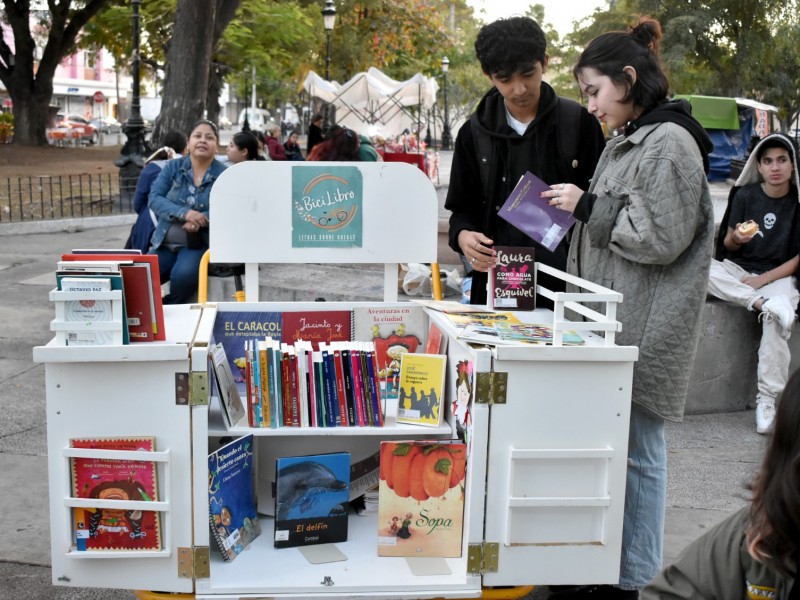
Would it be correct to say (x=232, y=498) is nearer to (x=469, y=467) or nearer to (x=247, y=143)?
(x=469, y=467)

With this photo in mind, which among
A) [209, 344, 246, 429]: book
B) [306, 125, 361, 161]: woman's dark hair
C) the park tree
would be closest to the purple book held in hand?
[209, 344, 246, 429]: book

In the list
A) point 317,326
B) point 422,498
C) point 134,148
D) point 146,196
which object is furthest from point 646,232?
point 134,148

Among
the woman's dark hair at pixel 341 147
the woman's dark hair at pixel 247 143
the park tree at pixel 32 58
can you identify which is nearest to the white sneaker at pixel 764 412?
the woman's dark hair at pixel 247 143

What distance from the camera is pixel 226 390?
10.7 ft

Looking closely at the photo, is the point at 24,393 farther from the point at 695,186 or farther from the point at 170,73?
the point at 170,73

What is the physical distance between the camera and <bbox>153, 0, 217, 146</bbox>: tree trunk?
1530 cm

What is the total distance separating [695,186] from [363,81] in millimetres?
22240

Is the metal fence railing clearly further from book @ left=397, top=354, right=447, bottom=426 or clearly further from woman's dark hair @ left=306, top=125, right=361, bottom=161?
book @ left=397, top=354, right=447, bottom=426

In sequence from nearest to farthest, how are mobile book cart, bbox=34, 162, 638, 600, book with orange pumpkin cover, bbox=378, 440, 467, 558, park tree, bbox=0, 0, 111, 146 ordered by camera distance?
mobile book cart, bbox=34, 162, 638, 600
book with orange pumpkin cover, bbox=378, 440, 467, 558
park tree, bbox=0, 0, 111, 146

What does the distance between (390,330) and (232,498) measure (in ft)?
3.26

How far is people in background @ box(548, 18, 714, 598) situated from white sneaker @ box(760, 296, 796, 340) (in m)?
2.90

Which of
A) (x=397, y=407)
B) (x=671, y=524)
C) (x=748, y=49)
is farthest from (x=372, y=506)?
(x=748, y=49)

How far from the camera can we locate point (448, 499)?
317cm

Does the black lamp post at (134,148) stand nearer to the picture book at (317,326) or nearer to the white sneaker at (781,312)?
the white sneaker at (781,312)
